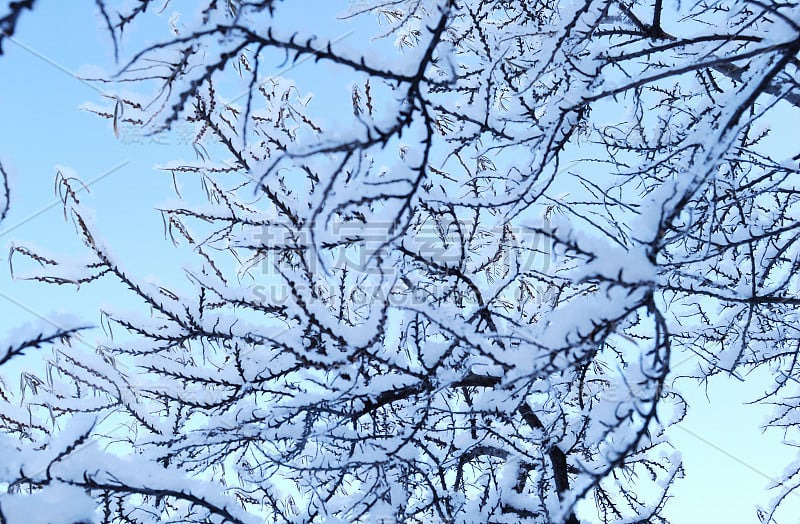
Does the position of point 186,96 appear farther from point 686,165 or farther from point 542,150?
point 686,165

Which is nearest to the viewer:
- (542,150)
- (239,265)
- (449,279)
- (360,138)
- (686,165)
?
(360,138)

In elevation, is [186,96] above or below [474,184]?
below

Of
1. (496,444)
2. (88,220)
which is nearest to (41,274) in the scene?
(88,220)

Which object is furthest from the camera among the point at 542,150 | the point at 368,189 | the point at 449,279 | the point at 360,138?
the point at 449,279

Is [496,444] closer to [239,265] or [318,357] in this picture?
[318,357]

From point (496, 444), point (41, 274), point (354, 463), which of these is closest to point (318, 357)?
point (354, 463)

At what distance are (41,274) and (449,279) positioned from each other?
163cm

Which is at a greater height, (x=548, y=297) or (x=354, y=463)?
(x=548, y=297)

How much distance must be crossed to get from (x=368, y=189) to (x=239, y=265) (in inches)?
102

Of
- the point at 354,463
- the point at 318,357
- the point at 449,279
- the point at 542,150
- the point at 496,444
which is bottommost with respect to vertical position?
the point at 354,463

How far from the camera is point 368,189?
137 centimetres

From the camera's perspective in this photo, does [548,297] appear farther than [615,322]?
Yes

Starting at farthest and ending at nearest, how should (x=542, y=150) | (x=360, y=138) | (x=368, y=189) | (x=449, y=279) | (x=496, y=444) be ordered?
(x=496, y=444)
(x=449, y=279)
(x=542, y=150)
(x=368, y=189)
(x=360, y=138)

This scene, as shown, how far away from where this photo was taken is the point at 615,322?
116cm
